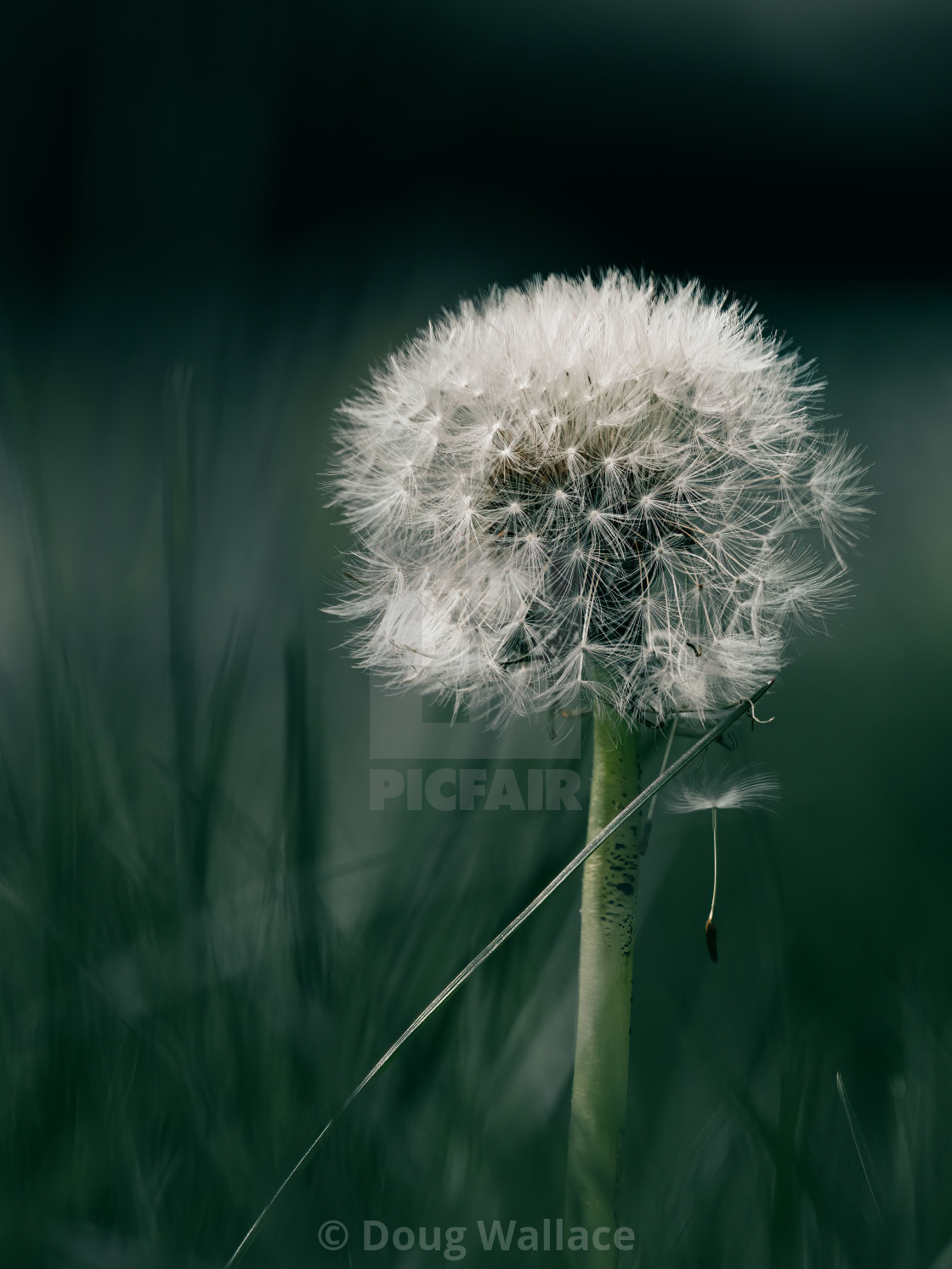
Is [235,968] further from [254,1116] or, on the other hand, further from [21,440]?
[21,440]

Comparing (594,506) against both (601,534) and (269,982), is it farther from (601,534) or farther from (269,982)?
(269,982)

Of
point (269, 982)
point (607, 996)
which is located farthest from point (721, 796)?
point (269, 982)

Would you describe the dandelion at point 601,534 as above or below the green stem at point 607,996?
above

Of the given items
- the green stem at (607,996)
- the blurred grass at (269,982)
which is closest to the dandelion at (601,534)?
the green stem at (607,996)

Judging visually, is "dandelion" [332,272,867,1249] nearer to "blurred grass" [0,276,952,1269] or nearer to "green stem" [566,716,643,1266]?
"green stem" [566,716,643,1266]

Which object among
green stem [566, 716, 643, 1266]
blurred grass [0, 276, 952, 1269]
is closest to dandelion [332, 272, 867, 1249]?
green stem [566, 716, 643, 1266]

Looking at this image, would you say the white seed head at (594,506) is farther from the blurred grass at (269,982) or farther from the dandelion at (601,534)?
the blurred grass at (269,982)

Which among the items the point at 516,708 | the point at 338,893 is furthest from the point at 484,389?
the point at 338,893
